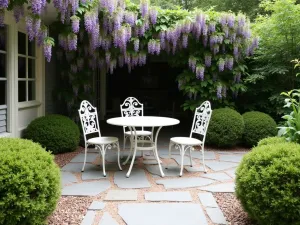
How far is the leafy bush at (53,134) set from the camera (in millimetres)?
4777

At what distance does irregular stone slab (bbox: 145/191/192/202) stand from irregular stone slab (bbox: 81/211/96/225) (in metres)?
0.60

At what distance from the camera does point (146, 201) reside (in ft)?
9.77

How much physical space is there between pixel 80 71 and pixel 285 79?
162 inches

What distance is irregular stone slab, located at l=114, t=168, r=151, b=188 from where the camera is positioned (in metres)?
3.48

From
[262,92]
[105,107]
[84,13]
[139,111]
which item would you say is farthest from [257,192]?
[105,107]

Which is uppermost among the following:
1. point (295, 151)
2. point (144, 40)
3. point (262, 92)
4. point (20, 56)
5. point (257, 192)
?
point (144, 40)

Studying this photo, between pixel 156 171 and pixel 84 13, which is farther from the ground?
pixel 84 13

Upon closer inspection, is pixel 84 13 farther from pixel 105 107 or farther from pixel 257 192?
pixel 105 107

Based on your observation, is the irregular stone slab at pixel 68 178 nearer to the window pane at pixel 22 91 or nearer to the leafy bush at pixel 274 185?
the window pane at pixel 22 91

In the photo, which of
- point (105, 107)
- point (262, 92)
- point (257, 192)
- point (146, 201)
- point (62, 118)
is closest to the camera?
point (257, 192)

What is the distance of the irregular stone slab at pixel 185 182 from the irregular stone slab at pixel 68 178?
3.24 ft

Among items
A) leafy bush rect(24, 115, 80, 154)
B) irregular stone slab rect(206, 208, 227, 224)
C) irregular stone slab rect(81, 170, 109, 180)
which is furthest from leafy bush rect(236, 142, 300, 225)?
leafy bush rect(24, 115, 80, 154)

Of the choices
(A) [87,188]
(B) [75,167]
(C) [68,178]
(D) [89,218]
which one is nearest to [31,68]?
(B) [75,167]

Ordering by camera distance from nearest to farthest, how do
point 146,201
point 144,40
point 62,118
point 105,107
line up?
1. point 146,201
2. point 62,118
3. point 144,40
4. point 105,107
